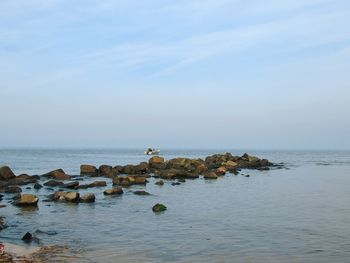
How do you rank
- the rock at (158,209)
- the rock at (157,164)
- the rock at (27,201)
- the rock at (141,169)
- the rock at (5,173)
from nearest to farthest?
the rock at (158,209) → the rock at (27,201) → the rock at (5,173) → the rock at (141,169) → the rock at (157,164)

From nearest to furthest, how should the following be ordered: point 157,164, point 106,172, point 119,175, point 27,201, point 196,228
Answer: point 196,228
point 27,201
point 119,175
point 106,172
point 157,164

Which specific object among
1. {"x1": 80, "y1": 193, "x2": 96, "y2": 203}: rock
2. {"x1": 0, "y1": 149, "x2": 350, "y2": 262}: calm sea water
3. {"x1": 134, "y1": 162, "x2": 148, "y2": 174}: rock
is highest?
{"x1": 134, "y1": 162, "x2": 148, "y2": 174}: rock

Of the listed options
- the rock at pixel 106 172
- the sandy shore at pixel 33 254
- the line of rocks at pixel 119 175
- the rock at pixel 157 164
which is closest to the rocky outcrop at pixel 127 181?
the line of rocks at pixel 119 175

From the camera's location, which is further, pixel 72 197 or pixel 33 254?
pixel 72 197

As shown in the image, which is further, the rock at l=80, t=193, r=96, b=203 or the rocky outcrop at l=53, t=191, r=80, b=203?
the rock at l=80, t=193, r=96, b=203

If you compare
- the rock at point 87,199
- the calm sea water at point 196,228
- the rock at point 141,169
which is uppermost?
the rock at point 141,169

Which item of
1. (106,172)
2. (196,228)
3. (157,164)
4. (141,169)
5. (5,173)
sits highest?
(157,164)

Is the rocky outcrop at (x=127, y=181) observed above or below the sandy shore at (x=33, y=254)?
above

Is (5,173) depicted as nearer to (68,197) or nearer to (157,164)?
(68,197)

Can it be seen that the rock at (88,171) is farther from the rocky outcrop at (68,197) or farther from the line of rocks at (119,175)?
the rocky outcrop at (68,197)

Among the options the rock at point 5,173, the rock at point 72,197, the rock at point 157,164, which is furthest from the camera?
the rock at point 157,164

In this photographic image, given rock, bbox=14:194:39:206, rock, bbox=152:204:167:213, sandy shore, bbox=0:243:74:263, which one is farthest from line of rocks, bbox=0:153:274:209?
sandy shore, bbox=0:243:74:263

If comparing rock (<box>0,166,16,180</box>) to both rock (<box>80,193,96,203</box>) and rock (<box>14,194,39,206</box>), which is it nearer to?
rock (<box>14,194,39,206</box>)

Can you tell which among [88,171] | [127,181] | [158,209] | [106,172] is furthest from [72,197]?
[88,171]
